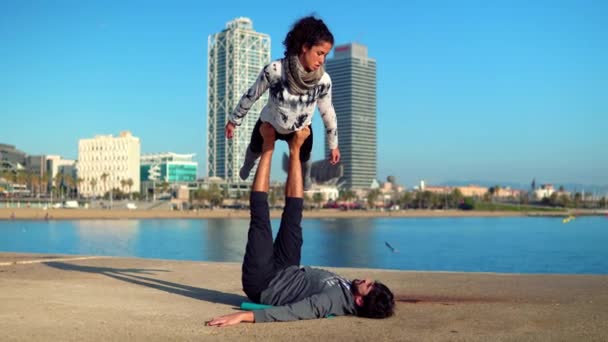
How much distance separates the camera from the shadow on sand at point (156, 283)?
853 cm

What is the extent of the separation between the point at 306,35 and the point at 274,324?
3.34 meters

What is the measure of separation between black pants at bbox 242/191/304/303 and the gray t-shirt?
140 millimetres

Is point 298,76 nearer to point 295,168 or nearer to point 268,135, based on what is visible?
point 268,135

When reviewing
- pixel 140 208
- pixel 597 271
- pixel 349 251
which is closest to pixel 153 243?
pixel 349 251

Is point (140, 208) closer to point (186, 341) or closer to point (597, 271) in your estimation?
point (597, 271)

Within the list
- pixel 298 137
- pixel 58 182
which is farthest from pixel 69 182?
pixel 298 137

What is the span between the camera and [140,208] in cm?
14325

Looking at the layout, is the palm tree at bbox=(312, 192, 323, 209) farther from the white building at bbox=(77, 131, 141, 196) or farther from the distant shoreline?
the white building at bbox=(77, 131, 141, 196)

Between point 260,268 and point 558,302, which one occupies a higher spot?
point 260,268

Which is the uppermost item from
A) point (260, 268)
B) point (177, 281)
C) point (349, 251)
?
point (260, 268)

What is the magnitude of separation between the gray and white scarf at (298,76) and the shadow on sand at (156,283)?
2.86 meters

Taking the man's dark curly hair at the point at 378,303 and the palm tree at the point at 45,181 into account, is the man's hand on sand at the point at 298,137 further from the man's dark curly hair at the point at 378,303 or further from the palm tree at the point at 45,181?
the palm tree at the point at 45,181

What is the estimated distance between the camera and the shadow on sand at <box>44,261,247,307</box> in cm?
853

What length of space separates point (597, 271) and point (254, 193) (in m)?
35.5
